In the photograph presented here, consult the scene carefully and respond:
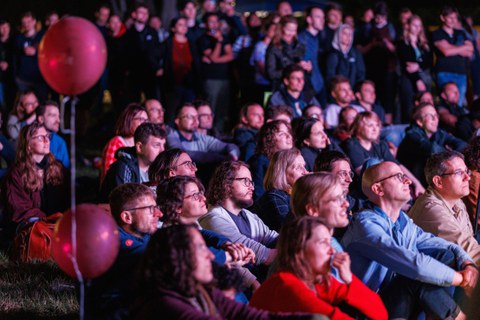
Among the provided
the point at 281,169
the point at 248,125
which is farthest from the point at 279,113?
the point at 281,169

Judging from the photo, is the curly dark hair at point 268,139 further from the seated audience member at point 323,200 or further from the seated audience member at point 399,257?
the seated audience member at point 323,200

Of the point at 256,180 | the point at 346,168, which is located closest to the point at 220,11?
the point at 256,180

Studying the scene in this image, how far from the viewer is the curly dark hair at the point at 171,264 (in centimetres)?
382

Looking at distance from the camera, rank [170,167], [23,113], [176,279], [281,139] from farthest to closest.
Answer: [23,113], [281,139], [170,167], [176,279]

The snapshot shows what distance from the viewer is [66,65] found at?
15.6 ft

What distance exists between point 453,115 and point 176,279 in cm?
726

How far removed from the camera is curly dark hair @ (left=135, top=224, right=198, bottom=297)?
12.5ft

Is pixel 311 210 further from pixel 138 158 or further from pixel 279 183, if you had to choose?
pixel 138 158

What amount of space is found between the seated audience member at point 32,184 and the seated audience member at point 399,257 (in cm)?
294

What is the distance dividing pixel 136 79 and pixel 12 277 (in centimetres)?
601

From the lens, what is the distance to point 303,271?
423cm

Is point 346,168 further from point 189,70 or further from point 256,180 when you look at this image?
point 189,70

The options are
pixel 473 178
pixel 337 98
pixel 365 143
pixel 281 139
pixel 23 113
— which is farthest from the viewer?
pixel 337 98

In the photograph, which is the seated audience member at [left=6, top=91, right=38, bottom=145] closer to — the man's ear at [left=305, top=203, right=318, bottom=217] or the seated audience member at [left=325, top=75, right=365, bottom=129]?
the seated audience member at [left=325, top=75, right=365, bottom=129]
